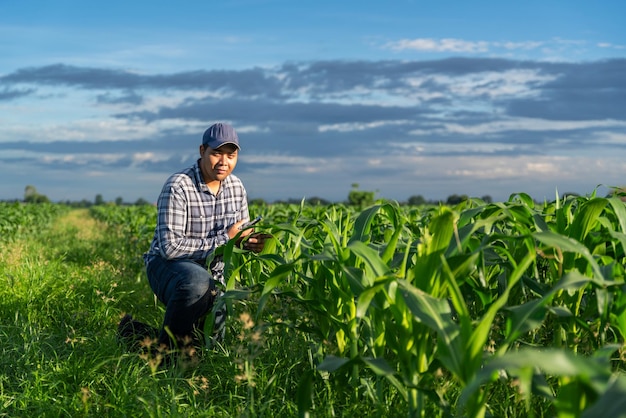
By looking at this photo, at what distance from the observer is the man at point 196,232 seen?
5.06 metres

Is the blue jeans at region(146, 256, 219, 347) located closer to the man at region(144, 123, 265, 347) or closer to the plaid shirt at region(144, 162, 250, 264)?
the man at region(144, 123, 265, 347)

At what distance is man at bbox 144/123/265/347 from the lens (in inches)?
199

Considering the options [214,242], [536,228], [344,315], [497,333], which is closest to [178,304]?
[214,242]

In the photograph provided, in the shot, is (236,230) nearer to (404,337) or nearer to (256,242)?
(256,242)

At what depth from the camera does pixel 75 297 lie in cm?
706

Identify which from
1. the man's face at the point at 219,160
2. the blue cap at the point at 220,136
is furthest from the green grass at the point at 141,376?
the blue cap at the point at 220,136

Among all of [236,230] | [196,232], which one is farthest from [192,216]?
[236,230]

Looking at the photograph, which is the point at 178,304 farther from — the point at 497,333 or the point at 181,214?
the point at 497,333

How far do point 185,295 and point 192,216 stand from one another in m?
0.78

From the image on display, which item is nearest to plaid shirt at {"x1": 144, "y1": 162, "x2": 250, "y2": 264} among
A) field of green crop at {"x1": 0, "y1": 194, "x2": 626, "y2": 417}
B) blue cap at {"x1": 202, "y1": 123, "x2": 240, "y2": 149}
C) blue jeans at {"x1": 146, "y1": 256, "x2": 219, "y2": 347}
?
blue jeans at {"x1": 146, "y1": 256, "x2": 219, "y2": 347}

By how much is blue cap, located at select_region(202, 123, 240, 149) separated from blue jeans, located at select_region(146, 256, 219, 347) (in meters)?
0.93

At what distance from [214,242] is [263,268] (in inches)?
18.7

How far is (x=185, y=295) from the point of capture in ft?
16.4

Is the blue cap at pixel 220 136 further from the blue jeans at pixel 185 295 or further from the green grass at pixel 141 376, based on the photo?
the green grass at pixel 141 376
